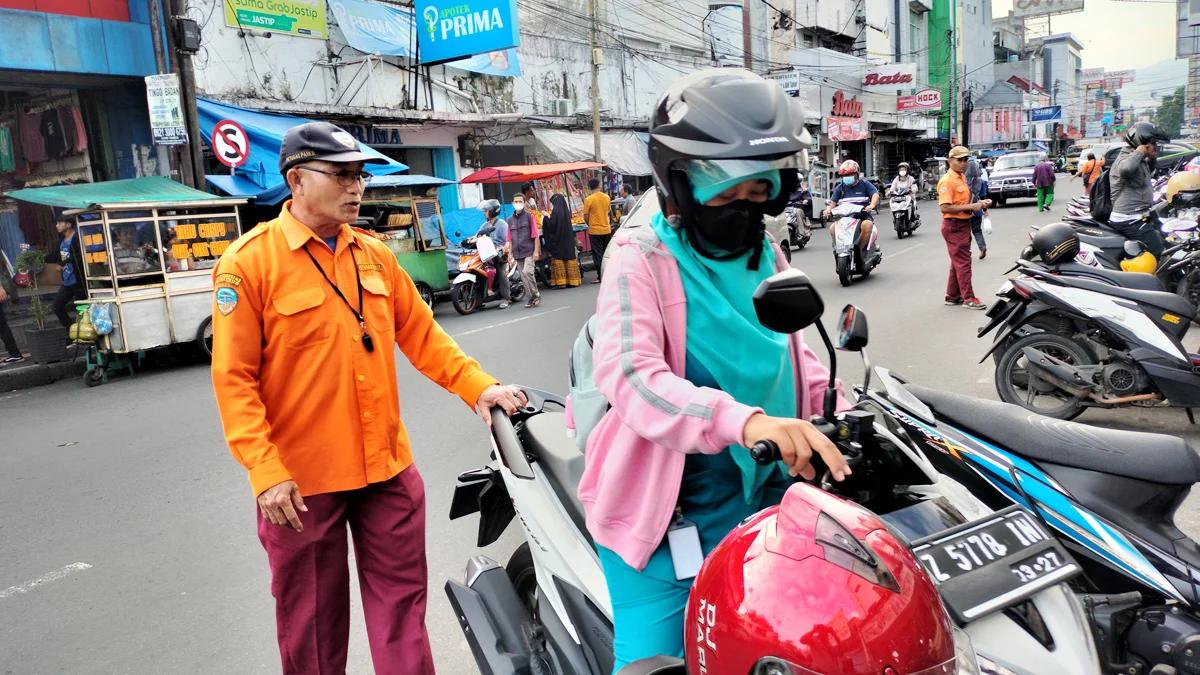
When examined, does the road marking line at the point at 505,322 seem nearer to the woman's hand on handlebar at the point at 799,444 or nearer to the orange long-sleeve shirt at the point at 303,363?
the orange long-sleeve shirt at the point at 303,363

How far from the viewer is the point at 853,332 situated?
170 cm

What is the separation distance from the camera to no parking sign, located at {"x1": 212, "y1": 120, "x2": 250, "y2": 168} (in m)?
10.9

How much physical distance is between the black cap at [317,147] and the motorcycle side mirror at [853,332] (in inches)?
51.1

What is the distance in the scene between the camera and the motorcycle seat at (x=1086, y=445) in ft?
7.37

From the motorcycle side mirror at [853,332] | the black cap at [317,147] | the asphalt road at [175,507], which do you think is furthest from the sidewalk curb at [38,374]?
the motorcycle side mirror at [853,332]

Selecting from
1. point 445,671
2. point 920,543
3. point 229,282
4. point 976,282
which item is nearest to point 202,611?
point 445,671

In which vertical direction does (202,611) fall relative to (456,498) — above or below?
below

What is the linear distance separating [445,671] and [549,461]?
1123mm

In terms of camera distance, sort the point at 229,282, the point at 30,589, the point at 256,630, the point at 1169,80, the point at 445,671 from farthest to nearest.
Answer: the point at 1169,80
the point at 30,589
the point at 256,630
the point at 445,671
the point at 229,282

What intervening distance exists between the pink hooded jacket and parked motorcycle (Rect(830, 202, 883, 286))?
1038 centimetres

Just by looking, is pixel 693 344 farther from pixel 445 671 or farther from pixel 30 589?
pixel 30 589

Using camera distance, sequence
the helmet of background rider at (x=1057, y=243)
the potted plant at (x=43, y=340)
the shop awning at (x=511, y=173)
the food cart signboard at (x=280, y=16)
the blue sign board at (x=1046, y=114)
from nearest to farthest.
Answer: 1. the helmet of background rider at (x=1057, y=243)
2. the potted plant at (x=43, y=340)
3. the food cart signboard at (x=280, y=16)
4. the shop awning at (x=511, y=173)
5. the blue sign board at (x=1046, y=114)

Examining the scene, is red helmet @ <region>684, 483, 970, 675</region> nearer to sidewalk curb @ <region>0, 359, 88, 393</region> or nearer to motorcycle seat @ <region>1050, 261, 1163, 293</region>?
motorcycle seat @ <region>1050, 261, 1163, 293</region>

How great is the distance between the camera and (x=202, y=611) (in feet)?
11.4
